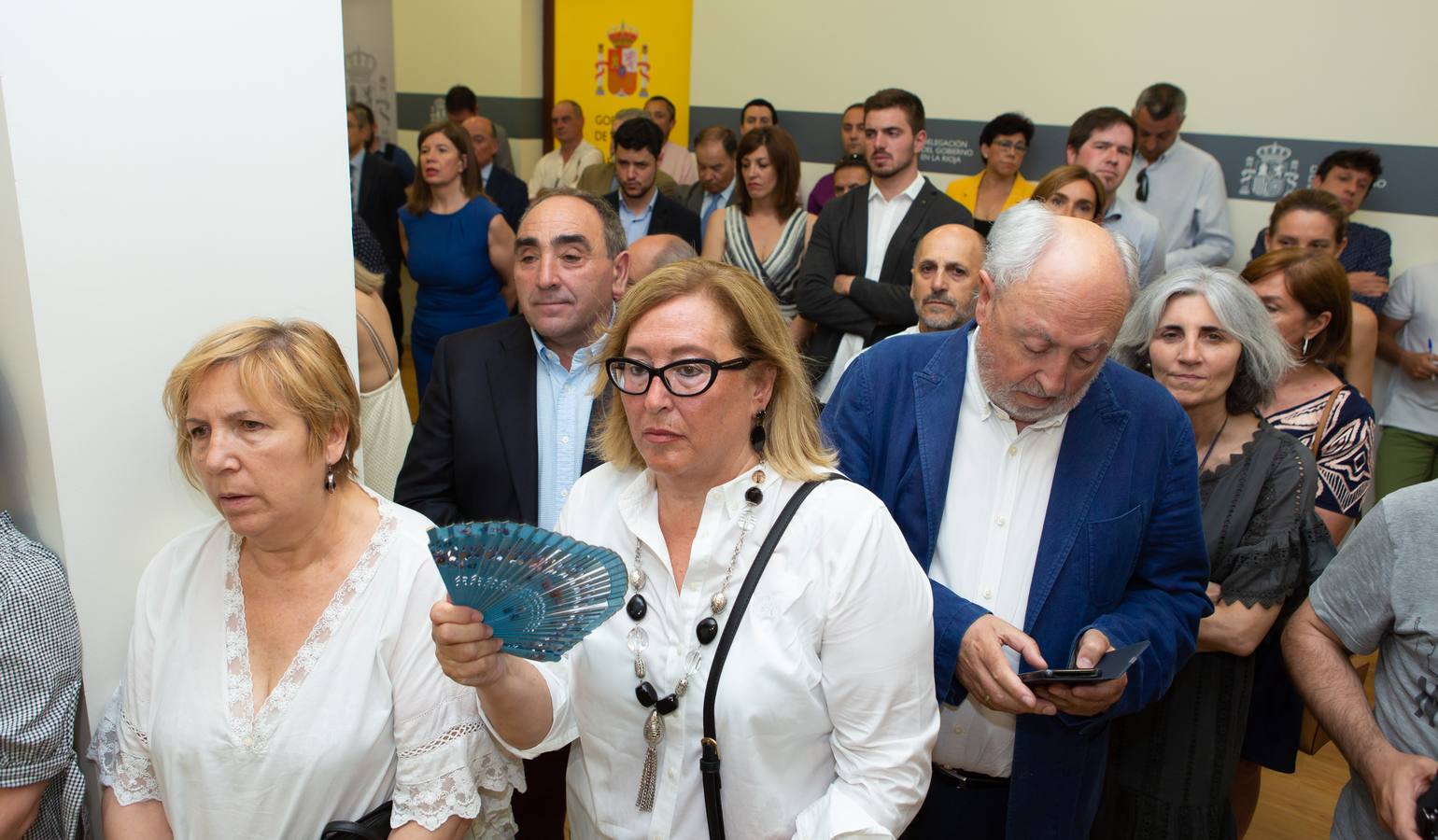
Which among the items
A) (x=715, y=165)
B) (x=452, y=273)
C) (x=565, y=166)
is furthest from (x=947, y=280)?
(x=565, y=166)

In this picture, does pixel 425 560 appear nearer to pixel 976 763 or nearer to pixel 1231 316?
pixel 976 763

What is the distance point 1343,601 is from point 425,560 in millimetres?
1700

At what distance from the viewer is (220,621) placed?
1.80 m

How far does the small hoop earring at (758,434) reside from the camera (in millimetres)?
1736

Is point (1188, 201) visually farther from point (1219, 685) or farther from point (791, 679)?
point (791, 679)

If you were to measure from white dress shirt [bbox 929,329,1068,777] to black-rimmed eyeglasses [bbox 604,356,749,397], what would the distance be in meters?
0.62

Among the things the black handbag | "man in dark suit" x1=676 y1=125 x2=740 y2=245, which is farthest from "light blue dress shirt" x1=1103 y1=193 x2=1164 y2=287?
the black handbag

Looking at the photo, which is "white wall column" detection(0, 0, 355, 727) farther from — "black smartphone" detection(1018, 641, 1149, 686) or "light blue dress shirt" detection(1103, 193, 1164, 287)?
"light blue dress shirt" detection(1103, 193, 1164, 287)

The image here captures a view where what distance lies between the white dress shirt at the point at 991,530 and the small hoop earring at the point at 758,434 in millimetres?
482

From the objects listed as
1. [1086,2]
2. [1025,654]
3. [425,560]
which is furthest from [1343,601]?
[1086,2]

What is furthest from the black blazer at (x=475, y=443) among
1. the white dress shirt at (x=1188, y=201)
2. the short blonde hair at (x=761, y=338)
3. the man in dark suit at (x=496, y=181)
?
the man in dark suit at (x=496, y=181)

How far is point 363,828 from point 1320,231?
3892 mm

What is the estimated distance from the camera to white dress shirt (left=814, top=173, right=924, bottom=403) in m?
4.09

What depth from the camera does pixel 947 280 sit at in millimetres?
3199
